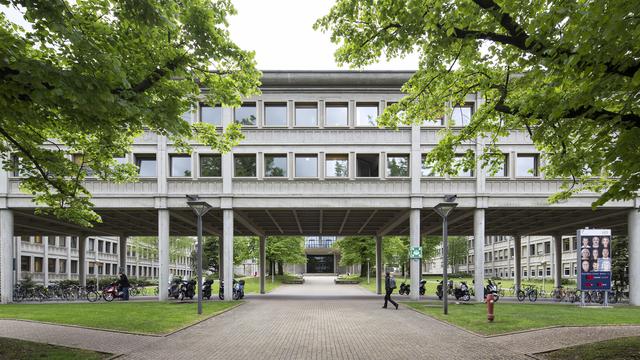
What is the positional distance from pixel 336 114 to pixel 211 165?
24.7 ft

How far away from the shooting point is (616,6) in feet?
19.9

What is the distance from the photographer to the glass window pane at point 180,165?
1048 inches

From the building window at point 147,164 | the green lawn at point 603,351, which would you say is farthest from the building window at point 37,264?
the green lawn at point 603,351

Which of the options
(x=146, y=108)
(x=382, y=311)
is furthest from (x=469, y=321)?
(x=146, y=108)

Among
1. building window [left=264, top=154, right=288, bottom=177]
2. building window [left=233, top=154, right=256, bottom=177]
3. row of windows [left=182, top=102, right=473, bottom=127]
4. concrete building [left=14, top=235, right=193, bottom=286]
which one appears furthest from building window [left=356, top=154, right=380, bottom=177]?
concrete building [left=14, top=235, right=193, bottom=286]

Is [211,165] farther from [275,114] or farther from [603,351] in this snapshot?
[603,351]

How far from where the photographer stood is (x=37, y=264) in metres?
51.4

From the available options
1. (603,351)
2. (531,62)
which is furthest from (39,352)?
(603,351)

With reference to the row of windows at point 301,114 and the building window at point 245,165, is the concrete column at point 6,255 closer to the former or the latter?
the row of windows at point 301,114

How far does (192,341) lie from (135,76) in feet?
22.2

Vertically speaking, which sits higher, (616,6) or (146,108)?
(616,6)

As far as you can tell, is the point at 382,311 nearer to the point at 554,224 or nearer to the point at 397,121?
the point at 397,121

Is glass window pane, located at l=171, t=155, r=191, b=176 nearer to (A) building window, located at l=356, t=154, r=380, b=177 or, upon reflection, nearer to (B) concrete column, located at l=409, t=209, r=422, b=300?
(A) building window, located at l=356, t=154, r=380, b=177

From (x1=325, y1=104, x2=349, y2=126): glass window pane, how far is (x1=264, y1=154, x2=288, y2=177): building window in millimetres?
3228
